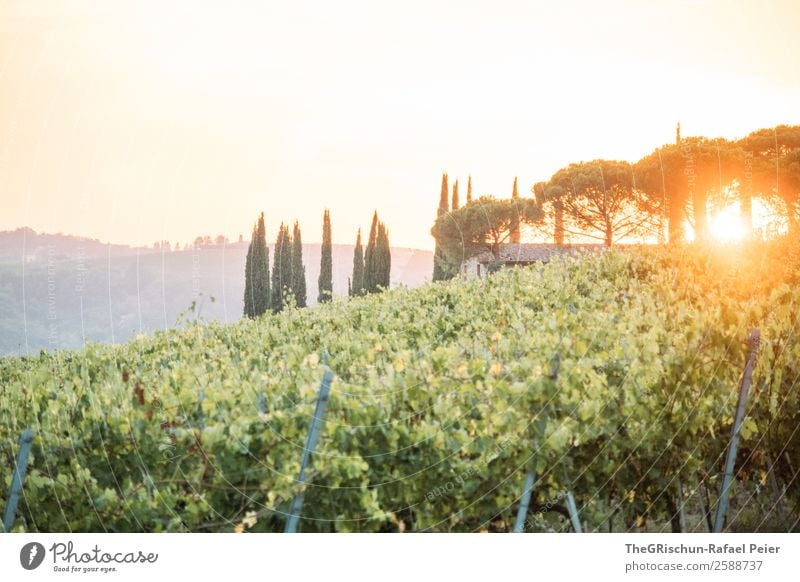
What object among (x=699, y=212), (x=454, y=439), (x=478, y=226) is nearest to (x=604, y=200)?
(x=699, y=212)

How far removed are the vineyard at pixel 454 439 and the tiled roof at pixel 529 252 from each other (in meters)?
6.18

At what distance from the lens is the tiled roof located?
1052 centimetres

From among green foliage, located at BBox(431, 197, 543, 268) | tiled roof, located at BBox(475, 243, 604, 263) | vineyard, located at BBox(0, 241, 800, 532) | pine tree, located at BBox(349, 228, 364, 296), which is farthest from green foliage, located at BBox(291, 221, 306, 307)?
vineyard, located at BBox(0, 241, 800, 532)

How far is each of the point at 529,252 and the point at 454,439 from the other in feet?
32.9

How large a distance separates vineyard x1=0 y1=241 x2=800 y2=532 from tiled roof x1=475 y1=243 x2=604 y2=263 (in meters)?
6.18

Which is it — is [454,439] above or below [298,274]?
below

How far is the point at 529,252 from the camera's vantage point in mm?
12758

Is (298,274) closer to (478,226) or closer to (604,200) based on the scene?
(478,226)

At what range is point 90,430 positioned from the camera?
3.23 metres

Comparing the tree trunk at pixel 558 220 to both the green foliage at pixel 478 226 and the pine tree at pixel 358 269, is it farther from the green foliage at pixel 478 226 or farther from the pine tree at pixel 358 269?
the pine tree at pixel 358 269
